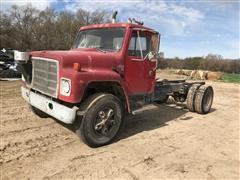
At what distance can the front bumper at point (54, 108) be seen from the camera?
16.8ft

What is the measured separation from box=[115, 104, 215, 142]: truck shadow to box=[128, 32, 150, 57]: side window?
1714 millimetres

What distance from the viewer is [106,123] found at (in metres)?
5.66

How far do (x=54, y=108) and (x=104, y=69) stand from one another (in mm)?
1191

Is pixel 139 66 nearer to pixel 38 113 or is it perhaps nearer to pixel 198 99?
pixel 38 113

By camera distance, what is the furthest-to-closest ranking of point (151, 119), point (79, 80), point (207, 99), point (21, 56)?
point (207, 99), point (151, 119), point (21, 56), point (79, 80)

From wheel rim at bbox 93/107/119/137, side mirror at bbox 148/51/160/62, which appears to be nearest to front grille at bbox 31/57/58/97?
wheel rim at bbox 93/107/119/137

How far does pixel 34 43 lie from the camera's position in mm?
30625

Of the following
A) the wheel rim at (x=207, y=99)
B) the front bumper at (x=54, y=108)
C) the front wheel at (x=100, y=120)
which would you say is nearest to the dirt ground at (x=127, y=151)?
the front wheel at (x=100, y=120)

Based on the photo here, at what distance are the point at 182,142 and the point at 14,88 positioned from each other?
7693mm

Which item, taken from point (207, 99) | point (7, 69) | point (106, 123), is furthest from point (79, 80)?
point (7, 69)

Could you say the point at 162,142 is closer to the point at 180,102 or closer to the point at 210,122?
the point at 210,122

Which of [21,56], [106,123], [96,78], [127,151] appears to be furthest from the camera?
[21,56]

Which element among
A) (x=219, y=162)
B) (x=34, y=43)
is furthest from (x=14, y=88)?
(x=34, y=43)

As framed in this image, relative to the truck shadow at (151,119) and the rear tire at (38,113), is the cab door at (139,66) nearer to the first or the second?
the truck shadow at (151,119)
